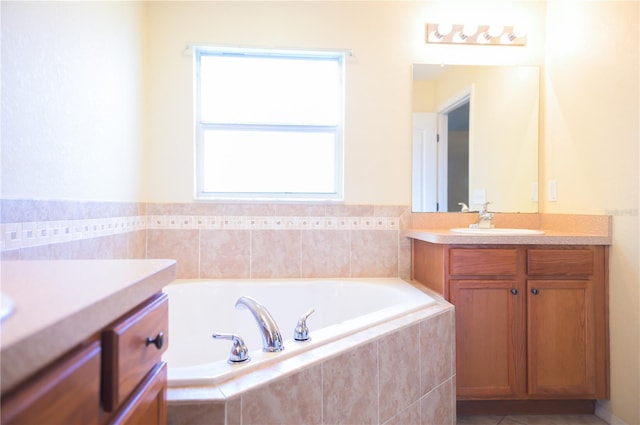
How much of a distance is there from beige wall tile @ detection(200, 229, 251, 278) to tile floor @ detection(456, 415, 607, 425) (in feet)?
4.89

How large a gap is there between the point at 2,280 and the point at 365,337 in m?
1.06

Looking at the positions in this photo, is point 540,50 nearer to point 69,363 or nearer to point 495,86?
point 495,86

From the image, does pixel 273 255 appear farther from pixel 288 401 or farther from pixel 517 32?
pixel 517 32

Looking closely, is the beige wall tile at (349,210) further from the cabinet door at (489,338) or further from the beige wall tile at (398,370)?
the beige wall tile at (398,370)

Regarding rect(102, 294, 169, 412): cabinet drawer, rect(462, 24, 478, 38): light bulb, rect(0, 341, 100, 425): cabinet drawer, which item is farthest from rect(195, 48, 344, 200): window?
rect(0, 341, 100, 425): cabinet drawer

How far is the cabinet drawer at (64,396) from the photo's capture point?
1.31 feet

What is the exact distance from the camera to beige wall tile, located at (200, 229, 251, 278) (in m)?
2.31

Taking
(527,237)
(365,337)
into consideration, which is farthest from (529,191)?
Result: (365,337)

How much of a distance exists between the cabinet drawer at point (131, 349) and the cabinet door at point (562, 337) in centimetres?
177

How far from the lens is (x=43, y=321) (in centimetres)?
43

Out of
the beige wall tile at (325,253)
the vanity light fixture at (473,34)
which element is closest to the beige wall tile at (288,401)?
the beige wall tile at (325,253)

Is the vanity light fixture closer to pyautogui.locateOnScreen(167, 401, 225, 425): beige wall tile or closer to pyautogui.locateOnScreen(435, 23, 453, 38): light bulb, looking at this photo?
pyautogui.locateOnScreen(435, 23, 453, 38): light bulb

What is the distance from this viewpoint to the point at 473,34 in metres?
2.39

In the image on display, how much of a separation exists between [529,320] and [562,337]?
0.20 m
